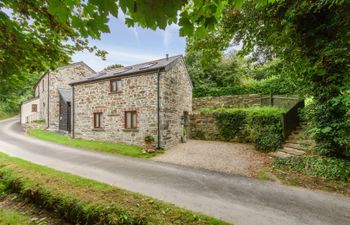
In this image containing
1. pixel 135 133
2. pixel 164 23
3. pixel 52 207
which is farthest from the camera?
pixel 135 133

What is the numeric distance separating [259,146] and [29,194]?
9.84m

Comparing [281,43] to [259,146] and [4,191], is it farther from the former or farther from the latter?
[4,191]

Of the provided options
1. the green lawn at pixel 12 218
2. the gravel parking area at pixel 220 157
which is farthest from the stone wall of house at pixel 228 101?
the green lawn at pixel 12 218

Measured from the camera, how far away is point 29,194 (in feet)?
15.5

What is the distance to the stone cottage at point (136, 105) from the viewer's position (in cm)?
1183

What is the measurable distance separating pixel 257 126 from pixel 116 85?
33.3 feet

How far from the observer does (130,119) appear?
508 inches

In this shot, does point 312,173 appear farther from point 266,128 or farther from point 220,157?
point 220,157

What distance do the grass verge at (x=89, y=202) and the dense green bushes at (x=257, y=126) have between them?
302 inches

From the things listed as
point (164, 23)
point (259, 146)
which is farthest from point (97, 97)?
point (164, 23)

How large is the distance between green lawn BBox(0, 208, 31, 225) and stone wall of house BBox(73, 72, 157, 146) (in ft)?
26.0

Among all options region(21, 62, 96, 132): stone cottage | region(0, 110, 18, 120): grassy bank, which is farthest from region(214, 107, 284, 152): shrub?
region(0, 110, 18, 120): grassy bank

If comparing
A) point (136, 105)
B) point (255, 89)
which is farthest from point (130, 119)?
point (255, 89)

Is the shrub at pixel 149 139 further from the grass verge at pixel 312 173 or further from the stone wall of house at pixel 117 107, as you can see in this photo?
the grass verge at pixel 312 173
